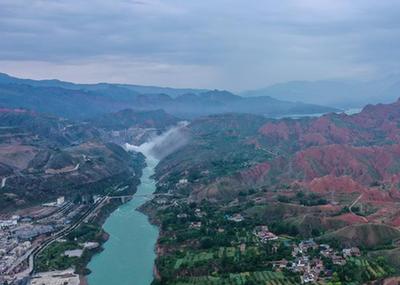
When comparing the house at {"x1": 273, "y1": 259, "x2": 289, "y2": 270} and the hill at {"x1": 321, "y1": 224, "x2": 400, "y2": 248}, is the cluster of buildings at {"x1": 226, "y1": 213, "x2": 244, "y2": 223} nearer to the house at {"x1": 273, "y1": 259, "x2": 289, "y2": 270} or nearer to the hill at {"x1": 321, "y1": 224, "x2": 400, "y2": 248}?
the hill at {"x1": 321, "y1": 224, "x2": 400, "y2": 248}

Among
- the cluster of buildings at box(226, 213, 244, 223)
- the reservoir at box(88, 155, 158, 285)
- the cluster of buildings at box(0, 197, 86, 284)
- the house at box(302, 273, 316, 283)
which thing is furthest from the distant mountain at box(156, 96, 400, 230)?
the cluster of buildings at box(0, 197, 86, 284)

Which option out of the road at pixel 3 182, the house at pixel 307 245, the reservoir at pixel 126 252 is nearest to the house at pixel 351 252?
the house at pixel 307 245

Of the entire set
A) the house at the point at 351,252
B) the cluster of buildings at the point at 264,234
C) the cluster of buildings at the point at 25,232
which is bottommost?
the cluster of buildings at the point at 25,232

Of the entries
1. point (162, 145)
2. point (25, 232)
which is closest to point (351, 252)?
point (25, 232)

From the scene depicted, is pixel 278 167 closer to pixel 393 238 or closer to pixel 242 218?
pixel 242 218

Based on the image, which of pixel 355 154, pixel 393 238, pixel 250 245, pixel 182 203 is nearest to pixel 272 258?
pixel 250 245

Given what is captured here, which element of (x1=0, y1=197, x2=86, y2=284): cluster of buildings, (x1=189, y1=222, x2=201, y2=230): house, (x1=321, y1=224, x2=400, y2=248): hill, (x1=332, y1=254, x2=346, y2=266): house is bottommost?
(x1=0, y1=197, x2=86, y2=284): cluster of buildings

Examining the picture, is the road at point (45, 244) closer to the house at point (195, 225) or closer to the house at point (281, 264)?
the house at point (195, 225)

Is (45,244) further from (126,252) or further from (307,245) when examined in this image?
(307,245)
